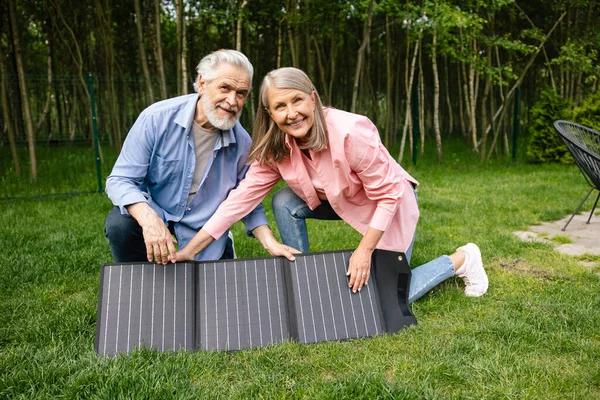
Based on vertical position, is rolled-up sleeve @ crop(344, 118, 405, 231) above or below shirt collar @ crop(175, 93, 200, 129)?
below

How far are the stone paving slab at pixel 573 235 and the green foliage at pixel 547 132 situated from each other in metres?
5.46

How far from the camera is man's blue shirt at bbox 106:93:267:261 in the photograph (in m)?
3.43

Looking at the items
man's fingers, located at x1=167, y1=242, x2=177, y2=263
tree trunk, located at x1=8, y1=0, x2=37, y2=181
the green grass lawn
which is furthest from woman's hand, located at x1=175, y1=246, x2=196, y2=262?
tree trunk, located at x1=8, y1=0, x2=37, y2=181

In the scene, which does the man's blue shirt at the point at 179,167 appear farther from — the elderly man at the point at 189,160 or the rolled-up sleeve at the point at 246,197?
the rolled-up sleeve at the point at 246,197

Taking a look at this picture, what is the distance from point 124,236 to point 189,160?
25.1 inches

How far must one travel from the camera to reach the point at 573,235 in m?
5.48

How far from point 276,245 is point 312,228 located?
253 cm

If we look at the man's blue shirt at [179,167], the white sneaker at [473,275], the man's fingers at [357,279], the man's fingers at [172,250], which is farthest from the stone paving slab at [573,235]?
the man's fingers at [172,250]

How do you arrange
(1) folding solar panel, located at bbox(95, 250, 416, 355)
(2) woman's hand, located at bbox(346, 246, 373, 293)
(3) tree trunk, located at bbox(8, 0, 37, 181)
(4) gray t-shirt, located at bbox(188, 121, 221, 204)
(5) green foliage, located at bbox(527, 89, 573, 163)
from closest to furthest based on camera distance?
(1) folding solar panel, located at bbox(95, 250, 416, 355)
(2) woman's hand, located at bbox(346, 246, 373, 293)
(4) gray t-shirt, located at bbox(188, 121, 221, 204)
(3) tree trunk, located at bbox(8, 0, 37, 181)
(5) green foliage, located at bbox(527, 89, 573, 163)

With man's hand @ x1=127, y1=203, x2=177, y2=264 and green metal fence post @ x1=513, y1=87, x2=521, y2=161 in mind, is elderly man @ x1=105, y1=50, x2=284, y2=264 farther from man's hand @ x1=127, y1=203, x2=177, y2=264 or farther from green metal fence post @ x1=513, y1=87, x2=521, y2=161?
green metal fence post @ x1=513, y1=87, x2=521, y2=161

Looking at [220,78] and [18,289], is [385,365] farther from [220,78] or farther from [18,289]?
[18,289]

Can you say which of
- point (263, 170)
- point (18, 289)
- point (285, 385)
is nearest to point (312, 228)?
point (263, 170)

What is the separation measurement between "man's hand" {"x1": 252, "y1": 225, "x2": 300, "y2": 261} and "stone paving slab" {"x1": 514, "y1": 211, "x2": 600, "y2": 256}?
2.86m

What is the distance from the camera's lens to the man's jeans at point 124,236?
3.46 meters
